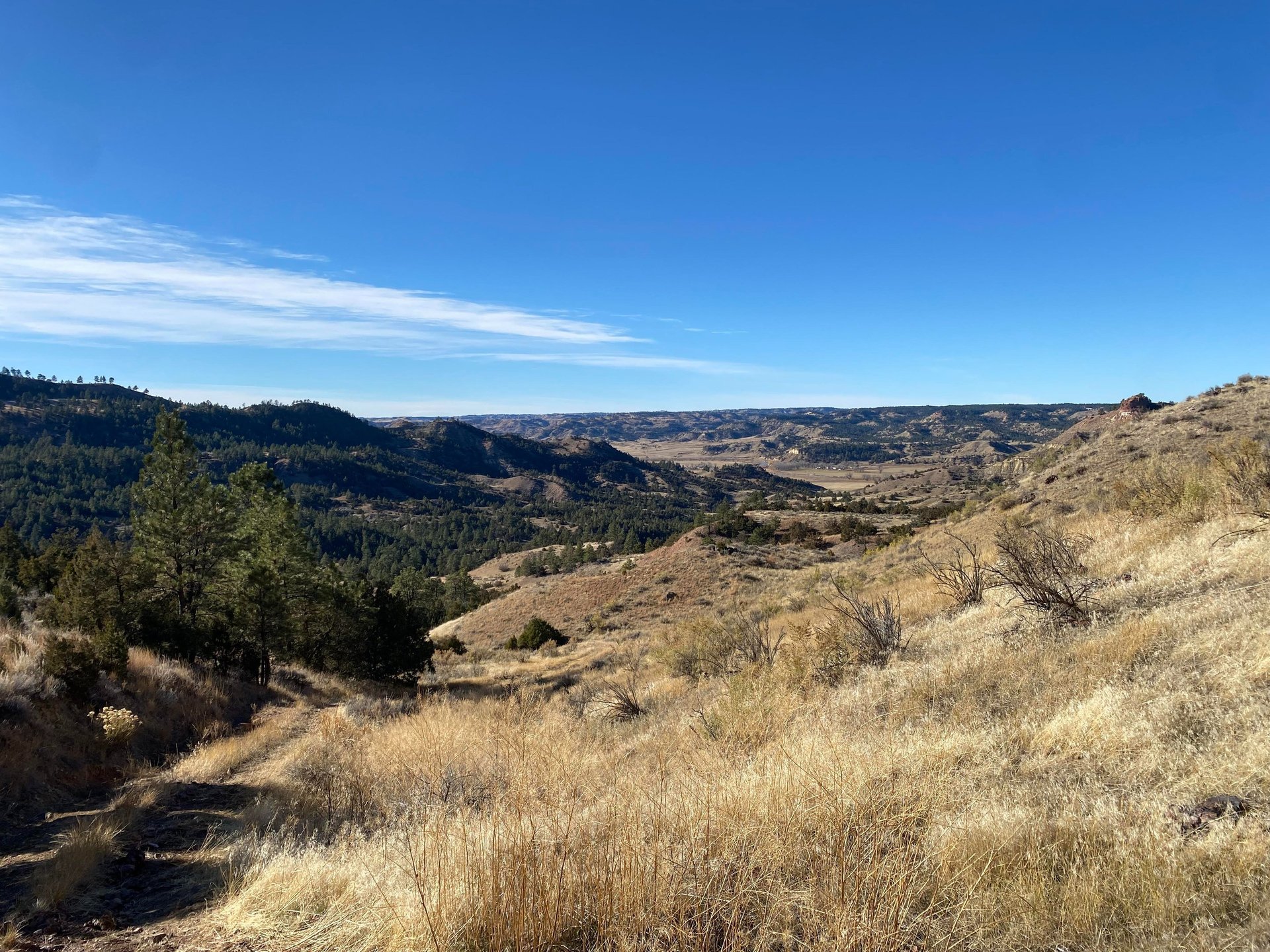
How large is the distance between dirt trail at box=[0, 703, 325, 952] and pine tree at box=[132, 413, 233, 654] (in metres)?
11.2

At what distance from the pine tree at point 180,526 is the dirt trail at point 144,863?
11243 mm

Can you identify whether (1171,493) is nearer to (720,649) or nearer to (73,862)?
(720,649)

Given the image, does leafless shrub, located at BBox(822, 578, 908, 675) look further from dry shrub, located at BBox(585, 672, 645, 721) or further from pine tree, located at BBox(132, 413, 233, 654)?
pine tree, located at BBox(132, 413, 233, 654)

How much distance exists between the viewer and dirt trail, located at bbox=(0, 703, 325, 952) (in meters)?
4.04

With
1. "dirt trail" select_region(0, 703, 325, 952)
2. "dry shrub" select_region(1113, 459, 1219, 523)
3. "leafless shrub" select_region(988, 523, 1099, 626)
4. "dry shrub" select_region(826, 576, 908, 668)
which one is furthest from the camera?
"dry shrub" select_region(1113, 459, 1219, 523)

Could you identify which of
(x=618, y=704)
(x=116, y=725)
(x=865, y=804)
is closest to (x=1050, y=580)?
(x=865, y=804)

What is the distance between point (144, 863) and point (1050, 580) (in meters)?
10.0

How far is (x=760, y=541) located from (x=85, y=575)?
37.4m

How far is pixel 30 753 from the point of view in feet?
27.9

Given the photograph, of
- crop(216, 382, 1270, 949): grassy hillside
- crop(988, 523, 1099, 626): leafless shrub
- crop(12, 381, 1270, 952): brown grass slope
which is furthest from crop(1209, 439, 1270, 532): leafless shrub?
crop(988, 523, 1099, 626): leafless shrub

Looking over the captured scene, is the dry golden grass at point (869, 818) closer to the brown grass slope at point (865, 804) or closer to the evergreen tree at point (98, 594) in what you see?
the brown grass slope at point (865, 804)

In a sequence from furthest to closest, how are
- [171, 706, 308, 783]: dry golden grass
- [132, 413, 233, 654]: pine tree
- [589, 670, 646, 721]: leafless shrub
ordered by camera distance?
[132, 413, 233, 654]: pine tree
[589, 670, 646, 721]: leafless shrub
[171, 706, 308, 783]: dry golden grass

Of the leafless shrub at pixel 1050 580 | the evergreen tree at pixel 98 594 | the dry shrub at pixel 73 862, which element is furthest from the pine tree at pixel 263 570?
the leafless shrub at pixel 1050 580

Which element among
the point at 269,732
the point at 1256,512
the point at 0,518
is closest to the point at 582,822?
the point at 1256,512
